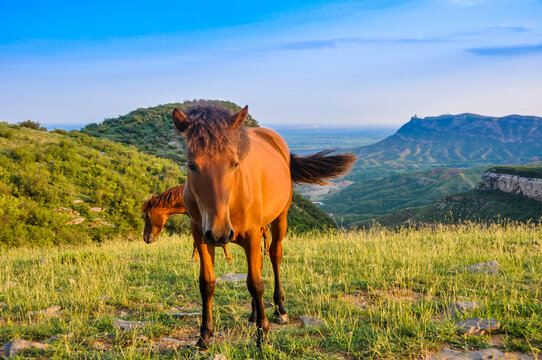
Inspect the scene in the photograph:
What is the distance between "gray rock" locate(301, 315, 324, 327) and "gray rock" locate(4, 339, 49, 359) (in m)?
2.89

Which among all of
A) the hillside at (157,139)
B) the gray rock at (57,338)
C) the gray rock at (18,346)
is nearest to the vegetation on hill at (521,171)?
the hillside at (157,139)

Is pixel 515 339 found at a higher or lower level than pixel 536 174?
higher

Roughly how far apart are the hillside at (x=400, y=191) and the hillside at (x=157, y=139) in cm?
9274

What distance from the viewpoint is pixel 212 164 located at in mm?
2914

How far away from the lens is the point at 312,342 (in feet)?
11.8

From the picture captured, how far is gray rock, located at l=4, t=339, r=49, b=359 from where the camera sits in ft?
11.0

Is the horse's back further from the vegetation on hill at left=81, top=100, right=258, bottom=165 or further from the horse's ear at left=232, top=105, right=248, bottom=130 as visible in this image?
the vegetation on hill at left=81, top=100, right=258, bottom=165

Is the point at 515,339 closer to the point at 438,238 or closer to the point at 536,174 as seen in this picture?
the point at 438,238

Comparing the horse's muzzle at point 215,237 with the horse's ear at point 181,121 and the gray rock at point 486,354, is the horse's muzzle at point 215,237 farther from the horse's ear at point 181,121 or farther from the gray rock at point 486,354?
the gray rock at point 486,354

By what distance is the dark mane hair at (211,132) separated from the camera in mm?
2920

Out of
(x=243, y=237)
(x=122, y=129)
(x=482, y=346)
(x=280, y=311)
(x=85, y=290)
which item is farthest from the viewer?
(x=122, y=129)

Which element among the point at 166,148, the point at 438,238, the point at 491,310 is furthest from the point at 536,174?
the point at 491,310

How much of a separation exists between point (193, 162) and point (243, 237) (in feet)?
3.58

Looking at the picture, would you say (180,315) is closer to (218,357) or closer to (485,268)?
(218,357)
